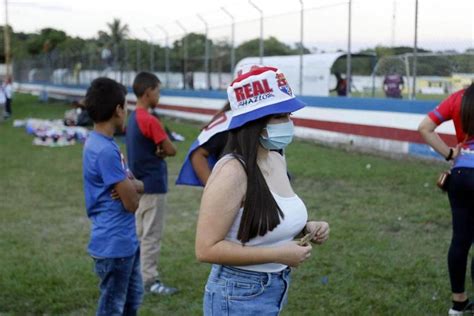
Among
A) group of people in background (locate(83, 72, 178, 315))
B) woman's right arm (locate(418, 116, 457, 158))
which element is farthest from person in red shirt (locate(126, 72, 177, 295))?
woman's right arm (locate(418, 116, 457, 158))

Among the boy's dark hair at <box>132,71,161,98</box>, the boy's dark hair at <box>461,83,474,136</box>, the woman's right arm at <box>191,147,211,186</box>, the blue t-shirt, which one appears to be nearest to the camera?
the blue t-shirt

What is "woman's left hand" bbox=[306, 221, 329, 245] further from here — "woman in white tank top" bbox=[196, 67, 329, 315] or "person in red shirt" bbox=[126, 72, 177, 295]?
"person in red shirt" bbox=[126, 72, 177, 295]

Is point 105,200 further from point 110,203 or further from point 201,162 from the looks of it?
point 201,162

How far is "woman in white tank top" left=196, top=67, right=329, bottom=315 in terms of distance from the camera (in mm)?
2219

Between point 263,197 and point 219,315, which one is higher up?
point 263,197

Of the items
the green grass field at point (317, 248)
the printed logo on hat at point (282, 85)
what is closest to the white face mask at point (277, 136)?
the printed logo on hat at point (282, 85)

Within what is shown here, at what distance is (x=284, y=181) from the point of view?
2.46 metres

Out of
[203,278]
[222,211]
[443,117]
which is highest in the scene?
[443,117]

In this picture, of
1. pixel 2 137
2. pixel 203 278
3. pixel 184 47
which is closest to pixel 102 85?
pixel 203 278

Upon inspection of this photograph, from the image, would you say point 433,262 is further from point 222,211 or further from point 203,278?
point 222,211

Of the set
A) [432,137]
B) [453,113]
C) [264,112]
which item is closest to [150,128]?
[432,137]

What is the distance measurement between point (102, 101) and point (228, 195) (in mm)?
1600

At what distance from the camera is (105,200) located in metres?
3.52

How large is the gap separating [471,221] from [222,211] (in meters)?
2.60
